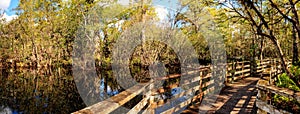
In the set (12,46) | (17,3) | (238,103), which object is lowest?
(238,103)

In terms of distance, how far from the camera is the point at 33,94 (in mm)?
12875

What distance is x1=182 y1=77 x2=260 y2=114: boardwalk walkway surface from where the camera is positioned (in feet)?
17.3

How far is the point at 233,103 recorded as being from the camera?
19.8ft

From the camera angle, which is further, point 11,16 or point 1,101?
point 11,16

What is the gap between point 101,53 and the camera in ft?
76.3

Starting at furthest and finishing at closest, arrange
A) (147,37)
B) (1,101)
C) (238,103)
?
(147,37) < (1,101) < (238,103)

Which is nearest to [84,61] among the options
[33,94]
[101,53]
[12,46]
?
[101,53]

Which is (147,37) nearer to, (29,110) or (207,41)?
(207,41)

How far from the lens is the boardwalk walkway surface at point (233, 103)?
5285mm

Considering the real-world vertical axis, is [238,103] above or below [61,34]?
below

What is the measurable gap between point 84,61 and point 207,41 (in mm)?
13703

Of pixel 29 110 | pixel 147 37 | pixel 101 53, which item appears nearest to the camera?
pixel 29 110

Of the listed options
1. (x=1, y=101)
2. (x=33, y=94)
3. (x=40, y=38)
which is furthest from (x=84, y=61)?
(x=1, y=101)

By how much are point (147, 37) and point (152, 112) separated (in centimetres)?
1335
